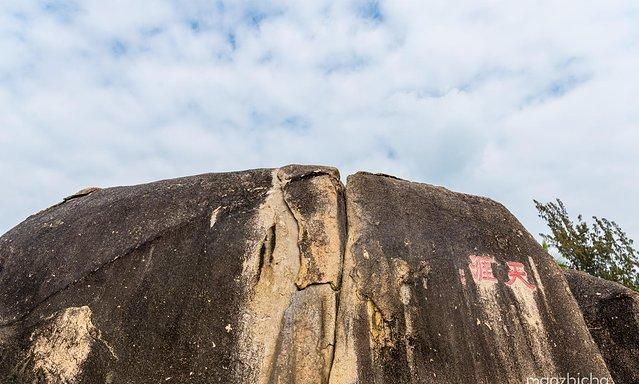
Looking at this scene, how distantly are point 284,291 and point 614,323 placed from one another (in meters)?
3.88

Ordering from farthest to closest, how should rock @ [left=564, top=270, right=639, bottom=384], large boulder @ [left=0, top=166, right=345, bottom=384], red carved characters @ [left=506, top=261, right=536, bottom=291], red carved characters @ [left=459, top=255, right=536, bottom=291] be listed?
1. rock @ [left=564, top=270, right=639, bottom=384]
2. red carved characters @ [left=506, top=261, right=536, bottom=291]
3. red carved characters @ [left=459, top=255, right=536, bottom=291]
4. large boulder @ [left=0, top=166, right=345, bottom=384]

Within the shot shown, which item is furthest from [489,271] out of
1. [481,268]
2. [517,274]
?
[517,274]

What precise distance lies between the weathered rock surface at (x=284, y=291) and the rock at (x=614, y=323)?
0.79 m

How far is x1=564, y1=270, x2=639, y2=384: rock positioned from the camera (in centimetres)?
588

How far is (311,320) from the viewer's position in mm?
5062

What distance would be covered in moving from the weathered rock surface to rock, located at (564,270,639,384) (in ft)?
2.60

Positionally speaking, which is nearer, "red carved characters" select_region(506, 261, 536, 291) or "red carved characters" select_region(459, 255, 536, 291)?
"red carved characters" select_region(459, 255, 536, 291)

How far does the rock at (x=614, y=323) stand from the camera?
588cm

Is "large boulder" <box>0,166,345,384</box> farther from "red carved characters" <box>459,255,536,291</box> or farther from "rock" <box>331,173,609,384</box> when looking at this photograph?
"red carved characters" <box>459,255,536,291</box>

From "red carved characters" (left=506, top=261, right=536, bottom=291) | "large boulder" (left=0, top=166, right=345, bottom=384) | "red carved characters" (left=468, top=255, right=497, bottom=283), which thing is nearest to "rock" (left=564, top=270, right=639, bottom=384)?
"red carved characters" (left=506, top=261, right=536, bottom=291)

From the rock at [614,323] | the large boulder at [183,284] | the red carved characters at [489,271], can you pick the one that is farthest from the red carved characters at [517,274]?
the large boulder at [183,284]

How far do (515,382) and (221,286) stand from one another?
2.92m

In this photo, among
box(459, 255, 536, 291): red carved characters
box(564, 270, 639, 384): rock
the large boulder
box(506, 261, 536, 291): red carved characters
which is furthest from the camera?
box(564, 270, 639, 384): rock

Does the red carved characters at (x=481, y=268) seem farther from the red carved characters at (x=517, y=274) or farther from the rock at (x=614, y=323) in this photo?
the rock at (x=614, y=323)
